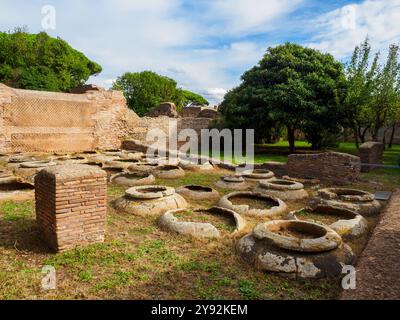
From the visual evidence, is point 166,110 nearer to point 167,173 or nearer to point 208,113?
point 208,113

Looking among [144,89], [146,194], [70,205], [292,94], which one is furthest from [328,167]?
[144,89]

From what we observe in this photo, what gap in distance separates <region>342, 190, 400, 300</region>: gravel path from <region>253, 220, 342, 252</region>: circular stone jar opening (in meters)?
0.45

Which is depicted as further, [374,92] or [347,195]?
[374,92]

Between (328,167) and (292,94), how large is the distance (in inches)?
288

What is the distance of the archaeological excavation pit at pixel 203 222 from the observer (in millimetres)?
5305

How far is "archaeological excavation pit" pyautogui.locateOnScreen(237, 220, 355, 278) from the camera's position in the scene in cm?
401

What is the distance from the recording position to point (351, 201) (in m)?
7.23

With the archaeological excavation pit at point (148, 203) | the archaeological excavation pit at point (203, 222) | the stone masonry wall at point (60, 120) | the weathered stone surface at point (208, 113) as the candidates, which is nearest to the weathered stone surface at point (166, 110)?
the weathered stone surface at point (208, 113)

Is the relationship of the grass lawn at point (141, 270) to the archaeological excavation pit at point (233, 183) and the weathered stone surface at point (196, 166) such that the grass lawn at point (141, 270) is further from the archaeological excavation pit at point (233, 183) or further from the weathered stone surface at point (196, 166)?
the weathered stone surface at point (196, 166)

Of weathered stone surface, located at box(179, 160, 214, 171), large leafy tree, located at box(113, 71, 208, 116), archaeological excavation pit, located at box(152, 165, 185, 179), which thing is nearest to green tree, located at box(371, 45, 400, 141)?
weathered stone surface, located at box(179, 160, 214, 171)

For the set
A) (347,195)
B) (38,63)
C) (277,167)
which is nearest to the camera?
(347,195)

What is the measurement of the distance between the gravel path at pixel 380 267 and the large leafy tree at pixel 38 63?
1200 inches

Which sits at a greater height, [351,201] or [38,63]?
[38,63]

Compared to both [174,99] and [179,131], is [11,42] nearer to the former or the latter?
[174,99]
